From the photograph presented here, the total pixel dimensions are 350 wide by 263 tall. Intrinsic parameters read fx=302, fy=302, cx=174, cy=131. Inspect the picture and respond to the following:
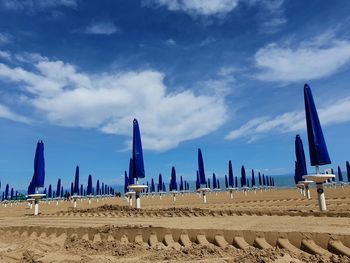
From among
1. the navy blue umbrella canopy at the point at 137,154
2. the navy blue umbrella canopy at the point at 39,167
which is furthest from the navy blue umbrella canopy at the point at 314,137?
the navy blue umbrella canopy at the point at 39,167

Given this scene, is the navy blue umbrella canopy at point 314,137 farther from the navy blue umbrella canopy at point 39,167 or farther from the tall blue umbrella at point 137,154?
the navy blue umbrella canopy at point 39,167

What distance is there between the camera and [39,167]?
48.2 feet

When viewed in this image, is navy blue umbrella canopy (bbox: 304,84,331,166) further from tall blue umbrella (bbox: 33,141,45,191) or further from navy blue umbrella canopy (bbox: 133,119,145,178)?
tall blue umbrella (bbox: 33,141,45,191)

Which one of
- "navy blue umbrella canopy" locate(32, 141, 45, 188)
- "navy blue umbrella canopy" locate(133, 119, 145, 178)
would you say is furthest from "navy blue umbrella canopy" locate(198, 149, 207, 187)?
"navy blue umbrella canopy" locate(32, 141, 45, 188)

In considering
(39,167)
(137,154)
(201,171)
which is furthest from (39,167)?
(201,171)

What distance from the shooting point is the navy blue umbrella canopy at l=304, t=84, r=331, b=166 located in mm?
9047

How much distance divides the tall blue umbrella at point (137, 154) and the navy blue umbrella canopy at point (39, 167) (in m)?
4.82

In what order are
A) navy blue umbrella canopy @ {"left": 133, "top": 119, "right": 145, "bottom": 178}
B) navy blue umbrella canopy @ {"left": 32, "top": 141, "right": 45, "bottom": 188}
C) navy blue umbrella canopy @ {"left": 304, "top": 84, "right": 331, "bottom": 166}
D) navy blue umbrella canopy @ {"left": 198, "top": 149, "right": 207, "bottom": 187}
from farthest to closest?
navy blue umbrella canopy @ {"left": 198, "top": 149, "right": 207, "bottom": 187} < navy blue umbrella canopy @ {"left": 32, "top": 141, "right": 45, "bottom": 188} < navy blue umbrella canopy @ {"left": 133, "top": 119, "right": 145, "bottom": 178} < navy blue umbrella canopy @ {"left": 304, "top": 84, "right": 331, "bottom": 166}

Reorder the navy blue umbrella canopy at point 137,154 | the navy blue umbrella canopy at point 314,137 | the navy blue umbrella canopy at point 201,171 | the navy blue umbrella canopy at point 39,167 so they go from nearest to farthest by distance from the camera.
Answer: the navy blue umbrella canopy at point 314,137
the navy blue umbrella canopy at point 137,154
the navy blue umbrella canopy at point 39,167
the navy blue umbrella canopy at point 201,171

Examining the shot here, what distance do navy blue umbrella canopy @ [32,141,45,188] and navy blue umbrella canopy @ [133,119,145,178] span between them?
4825 mm

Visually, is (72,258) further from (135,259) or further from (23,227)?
(23,227)

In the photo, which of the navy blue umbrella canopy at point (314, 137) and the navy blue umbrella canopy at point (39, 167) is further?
the navy blue umbrella canopy at point (39, 167)

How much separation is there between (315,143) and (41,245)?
782cm

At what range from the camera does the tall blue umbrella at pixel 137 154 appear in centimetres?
1318
